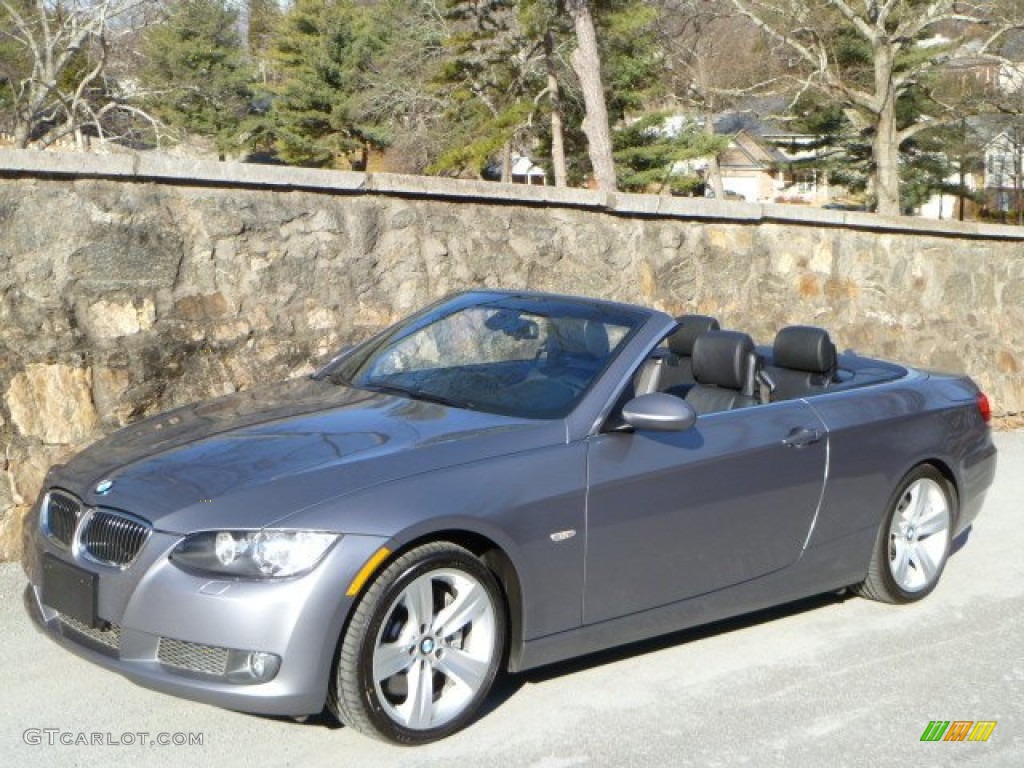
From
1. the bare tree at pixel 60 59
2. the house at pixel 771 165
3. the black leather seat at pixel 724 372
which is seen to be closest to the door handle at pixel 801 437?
the black leather seat at pixel 724 372

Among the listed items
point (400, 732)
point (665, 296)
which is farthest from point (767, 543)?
point (665, 296)

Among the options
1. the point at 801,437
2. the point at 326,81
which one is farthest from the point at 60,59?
the point at 326,81

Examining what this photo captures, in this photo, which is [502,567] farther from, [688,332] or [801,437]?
[688,332]

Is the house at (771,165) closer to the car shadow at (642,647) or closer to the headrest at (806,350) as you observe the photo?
the headrest at (806,350)

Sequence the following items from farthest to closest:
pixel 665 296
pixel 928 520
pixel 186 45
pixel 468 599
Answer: pixel 186 45 < pixel 665 296 < pixel 928 520 < pixel 468 599

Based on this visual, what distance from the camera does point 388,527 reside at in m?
4.00

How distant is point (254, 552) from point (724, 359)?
98.2 inches

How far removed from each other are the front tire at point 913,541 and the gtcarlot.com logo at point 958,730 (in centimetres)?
124

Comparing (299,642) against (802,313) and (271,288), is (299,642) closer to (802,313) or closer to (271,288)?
(271,288)

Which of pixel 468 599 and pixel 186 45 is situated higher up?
pixel 186 45

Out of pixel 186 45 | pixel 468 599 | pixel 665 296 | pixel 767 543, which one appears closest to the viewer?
pixel 468 599

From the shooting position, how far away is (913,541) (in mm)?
6039

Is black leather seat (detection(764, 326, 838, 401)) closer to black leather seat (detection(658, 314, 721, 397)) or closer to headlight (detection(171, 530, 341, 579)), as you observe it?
black leather seat (detection(658, 314, 721, 397))

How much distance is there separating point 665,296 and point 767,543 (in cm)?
457
